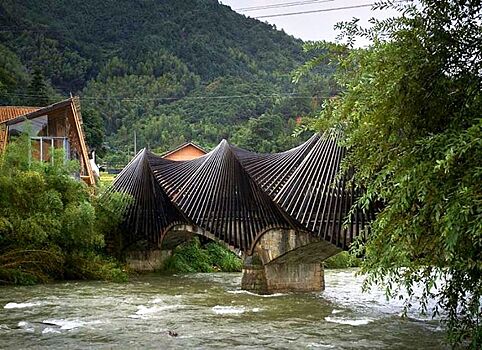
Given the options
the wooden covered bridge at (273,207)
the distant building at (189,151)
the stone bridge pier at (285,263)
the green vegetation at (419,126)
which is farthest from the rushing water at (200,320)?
the distant building at (189,151)

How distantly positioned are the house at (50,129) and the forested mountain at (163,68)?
2421 centimetres

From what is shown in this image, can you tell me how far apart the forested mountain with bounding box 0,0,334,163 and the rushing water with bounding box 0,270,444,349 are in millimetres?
34195

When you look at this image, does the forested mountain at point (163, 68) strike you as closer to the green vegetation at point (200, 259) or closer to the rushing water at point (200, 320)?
the green vegetation at point (200, 259)

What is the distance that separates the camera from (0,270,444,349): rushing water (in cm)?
1336

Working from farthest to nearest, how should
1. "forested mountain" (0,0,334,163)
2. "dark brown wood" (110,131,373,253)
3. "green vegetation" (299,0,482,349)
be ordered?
"forested mountain" (0,0,334,163), "dark brown wood" (110,131,373,253), "green vegetation" (299,0,482,349)

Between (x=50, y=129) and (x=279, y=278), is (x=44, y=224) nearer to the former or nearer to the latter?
(x=50, y=129)

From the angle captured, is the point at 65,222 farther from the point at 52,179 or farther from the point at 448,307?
the point at 448,307

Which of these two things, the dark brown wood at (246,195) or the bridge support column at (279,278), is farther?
the bridge support column at (279,278)

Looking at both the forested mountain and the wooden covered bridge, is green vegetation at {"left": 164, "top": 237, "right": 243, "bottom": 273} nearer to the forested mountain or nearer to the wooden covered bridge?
the wooden covered bridge

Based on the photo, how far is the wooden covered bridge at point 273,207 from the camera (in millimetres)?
18688

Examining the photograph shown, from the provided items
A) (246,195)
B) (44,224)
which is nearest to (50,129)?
(44,224)

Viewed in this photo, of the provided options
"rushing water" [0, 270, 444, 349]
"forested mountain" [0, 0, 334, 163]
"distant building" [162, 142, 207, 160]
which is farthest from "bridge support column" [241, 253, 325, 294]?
"distant building" [162, 142, 207, 160]

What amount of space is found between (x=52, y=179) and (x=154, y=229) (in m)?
5.21

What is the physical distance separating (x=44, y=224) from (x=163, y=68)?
59.3m
